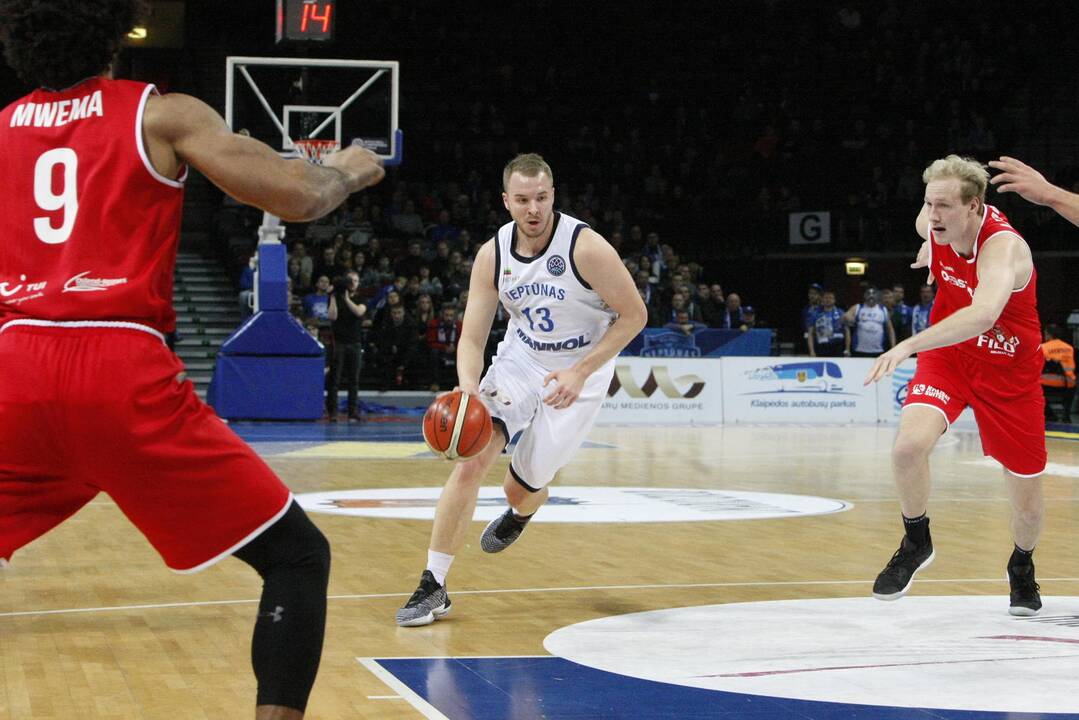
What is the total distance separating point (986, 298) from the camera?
5598 mm

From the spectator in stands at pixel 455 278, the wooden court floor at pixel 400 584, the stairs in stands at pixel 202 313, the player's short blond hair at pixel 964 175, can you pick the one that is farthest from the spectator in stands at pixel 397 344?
the player's short blond hair at pixel 964 175

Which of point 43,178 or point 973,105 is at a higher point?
point 973,105

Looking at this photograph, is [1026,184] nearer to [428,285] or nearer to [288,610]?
[288,610]

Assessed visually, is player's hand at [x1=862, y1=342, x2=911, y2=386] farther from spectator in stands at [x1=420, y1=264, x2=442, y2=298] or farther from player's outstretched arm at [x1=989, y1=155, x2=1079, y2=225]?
spectator in stands at [x1=420, y1=264, x2=442, y2=298]

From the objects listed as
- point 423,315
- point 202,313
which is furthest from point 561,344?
point 202,313

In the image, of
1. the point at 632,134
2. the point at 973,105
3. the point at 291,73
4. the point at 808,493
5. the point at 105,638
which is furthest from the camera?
the point at 973,105

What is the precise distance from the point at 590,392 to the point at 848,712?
2463 mm

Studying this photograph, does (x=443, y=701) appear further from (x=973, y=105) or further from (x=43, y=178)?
(x=973, y=105)

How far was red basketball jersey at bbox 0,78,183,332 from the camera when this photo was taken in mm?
3047

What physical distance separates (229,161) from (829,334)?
19.3 meters

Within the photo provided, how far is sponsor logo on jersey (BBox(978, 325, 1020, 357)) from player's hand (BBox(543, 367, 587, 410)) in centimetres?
171

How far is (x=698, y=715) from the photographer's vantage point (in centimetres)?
439

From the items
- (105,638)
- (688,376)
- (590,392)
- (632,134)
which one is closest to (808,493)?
(590,392)

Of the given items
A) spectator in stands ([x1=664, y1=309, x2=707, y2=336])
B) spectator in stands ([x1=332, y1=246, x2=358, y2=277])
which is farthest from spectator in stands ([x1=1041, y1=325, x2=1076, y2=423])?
spectator in stands ([x1=332, y1=246, x2=358, y2=277])
